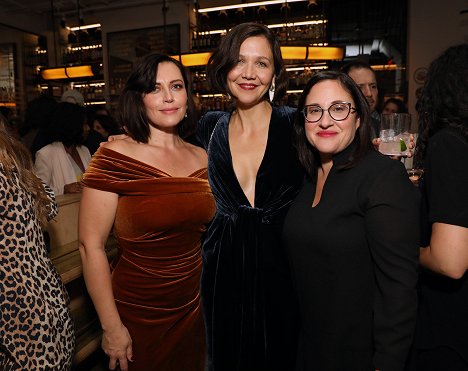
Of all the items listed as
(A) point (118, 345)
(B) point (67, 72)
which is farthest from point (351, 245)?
(B) point (67, 72)

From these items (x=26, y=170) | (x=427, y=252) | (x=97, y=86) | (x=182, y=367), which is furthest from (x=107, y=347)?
(x=97, y=86)

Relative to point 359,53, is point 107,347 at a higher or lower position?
lower

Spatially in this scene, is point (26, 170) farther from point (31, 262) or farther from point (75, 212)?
point (75, 212)

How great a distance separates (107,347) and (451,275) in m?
1.35

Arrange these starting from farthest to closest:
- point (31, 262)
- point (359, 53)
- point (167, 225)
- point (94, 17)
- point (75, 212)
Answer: point (94, 17), point (359, 53), point (75, 212), point (167, 225), point (31, 262)

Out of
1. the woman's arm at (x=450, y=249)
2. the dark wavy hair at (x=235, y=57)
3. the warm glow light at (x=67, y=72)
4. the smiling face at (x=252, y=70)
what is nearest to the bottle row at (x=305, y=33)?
the warm glow light at (x=67, y=72)

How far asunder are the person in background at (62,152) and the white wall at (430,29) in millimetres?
6073

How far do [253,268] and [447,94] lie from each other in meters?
1.01

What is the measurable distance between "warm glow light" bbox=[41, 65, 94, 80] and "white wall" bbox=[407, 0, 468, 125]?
18.9 feet

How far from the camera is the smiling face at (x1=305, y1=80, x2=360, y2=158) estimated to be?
1424 mm

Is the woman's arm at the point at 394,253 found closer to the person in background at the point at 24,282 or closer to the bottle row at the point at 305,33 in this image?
the person in background at the point at 24,282

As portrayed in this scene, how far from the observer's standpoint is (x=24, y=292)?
1185 mm

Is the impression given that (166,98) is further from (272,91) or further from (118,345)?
(118,345)

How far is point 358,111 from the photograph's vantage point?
1455mm
